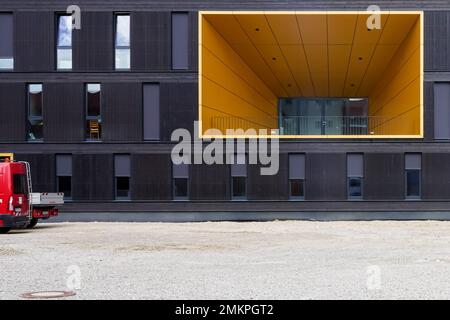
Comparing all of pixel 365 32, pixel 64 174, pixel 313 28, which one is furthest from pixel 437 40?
pixel 64 174

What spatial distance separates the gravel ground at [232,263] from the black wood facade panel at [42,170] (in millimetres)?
6251

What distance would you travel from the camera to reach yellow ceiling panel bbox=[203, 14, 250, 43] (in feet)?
118

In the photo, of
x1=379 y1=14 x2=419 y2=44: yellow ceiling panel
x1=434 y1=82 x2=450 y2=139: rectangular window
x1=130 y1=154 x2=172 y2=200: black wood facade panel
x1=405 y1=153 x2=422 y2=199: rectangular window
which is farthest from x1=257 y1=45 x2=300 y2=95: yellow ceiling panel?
x1=405 y1=153 x2=422 y2=199: rectangular window

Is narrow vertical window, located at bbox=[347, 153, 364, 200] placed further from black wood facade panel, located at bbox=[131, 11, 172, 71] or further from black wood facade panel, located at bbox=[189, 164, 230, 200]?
black wood facade panel, located at bbox=[131, 11, 172, 71]

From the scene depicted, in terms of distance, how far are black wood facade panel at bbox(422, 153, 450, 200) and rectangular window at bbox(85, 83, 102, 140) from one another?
1615 centimetres

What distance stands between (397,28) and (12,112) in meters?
20.1

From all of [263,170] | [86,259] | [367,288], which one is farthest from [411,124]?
[367,288]

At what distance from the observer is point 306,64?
47.4 m

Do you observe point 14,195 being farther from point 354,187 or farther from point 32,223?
point 354,187

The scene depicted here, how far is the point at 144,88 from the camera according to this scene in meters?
36.0

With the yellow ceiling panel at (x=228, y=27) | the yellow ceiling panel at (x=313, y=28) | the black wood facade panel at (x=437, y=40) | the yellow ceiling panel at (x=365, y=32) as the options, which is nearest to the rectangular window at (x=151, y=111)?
the yellow ceiling panel at (x=228, y=27)

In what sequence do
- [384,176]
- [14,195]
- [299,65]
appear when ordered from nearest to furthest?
[14,195] → [384,176] → [299,65]

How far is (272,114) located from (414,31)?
21700 millimetres

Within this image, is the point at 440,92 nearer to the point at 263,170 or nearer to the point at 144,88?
the point at 263,170
